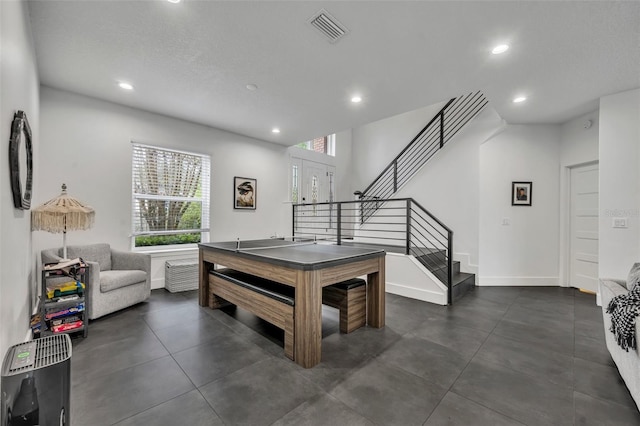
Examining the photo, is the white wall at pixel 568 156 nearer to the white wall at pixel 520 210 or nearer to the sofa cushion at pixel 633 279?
the white wall at pixel 520 210

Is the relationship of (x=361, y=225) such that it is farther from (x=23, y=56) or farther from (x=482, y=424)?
(x=23, y=56)

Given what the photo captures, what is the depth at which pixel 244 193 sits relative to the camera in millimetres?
5328

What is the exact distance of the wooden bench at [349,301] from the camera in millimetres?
2676

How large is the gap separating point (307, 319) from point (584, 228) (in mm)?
4893

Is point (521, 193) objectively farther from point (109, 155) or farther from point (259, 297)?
point (109, 155)

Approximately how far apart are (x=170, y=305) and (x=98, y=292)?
0.79 metres

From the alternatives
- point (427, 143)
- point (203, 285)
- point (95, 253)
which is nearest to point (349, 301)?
point (203, 285)

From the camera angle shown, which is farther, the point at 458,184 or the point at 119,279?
the point at 458,184

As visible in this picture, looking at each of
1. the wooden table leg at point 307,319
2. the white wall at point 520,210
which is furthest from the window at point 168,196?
the white wall at point 520,210

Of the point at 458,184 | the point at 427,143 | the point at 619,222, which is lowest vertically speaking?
the point at 619,222

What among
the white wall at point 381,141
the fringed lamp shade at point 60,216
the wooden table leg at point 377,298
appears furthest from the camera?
the white wall at point 381,141

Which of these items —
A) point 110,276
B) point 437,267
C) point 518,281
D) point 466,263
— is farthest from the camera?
point 466,263

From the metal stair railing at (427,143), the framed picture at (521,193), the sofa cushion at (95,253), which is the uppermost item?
the metal stair railing at (427,143)

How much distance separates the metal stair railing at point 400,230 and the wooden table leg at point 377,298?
1.27m
